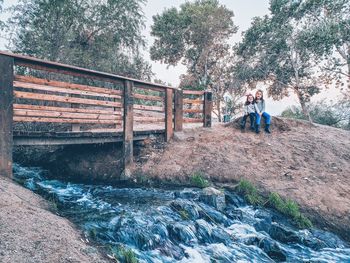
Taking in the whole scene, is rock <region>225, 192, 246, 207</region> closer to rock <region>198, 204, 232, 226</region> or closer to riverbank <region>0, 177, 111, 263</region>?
rock <region>198, 204, 232, 226</region>

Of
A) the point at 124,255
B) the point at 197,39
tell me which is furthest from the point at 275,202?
the point at 197,39

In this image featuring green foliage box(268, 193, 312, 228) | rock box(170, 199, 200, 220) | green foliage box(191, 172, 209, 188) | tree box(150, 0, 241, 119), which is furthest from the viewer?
tree box(150, 0, 241, 119)

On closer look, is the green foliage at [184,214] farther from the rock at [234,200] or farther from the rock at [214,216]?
the rock at [234,200]

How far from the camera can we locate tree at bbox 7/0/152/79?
54.7 feet

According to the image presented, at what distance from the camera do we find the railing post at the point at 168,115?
33.2 feet

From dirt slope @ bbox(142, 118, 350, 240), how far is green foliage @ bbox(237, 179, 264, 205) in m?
0.29

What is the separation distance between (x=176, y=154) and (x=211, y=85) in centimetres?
2381

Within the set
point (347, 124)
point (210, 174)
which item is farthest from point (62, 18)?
point (347, 124)

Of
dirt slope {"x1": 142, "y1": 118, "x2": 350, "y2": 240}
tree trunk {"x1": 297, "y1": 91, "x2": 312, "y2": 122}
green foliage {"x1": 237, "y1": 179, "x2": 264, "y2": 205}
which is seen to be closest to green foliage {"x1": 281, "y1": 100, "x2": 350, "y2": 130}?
tree trunk {"x1": 297, "y1": 91, "x2": 312, "y2": 122}

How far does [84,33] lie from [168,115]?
1252 centimetres

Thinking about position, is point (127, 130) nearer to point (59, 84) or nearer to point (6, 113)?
point (59, 84)

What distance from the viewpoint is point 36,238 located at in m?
3.52

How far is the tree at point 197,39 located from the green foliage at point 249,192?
74.1ft

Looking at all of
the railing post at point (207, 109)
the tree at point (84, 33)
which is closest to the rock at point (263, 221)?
the railing post at point (207, 109)
